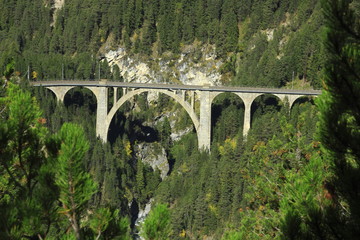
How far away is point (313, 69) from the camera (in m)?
93.9

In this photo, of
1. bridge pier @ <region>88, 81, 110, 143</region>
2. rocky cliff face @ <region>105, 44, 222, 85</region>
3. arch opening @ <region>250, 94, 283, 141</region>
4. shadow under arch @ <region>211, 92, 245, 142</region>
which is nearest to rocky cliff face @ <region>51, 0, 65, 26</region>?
rocky cliff face @ <region>105, 44, 222, 85</region>

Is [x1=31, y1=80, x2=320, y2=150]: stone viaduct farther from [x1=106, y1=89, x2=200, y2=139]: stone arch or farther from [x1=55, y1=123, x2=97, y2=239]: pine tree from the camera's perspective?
[x1=55, y1=123, x2=97, y2=239]: pine tree

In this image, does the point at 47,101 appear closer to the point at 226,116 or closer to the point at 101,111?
the point at 101,111

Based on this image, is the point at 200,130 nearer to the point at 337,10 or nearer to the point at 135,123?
the point at 135,123

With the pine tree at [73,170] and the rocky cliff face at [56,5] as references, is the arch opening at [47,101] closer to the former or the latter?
the rocky cliff face at [56,5]

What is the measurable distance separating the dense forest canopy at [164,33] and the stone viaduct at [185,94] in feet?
26.1

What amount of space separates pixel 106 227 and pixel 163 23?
12469 cm

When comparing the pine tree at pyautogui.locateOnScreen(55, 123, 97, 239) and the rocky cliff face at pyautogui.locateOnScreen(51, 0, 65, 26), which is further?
the rocky cliff face at pyautogui.locateOnScreen(51, 0, 65, 26)

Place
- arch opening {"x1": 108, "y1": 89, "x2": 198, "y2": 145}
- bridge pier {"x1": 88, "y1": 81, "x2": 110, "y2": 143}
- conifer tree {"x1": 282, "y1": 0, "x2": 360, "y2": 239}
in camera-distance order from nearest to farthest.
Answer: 1. conifer tree {"x1": 282, "y1": 0, "x2": 360, "y2": 239}
2. bridge pier {"x1": 88, "y1": 81, "x2": 110, "y2": 143}
3. arch opening {"x1": 108, "y1": 89, "x2": 198, "y2": 145}

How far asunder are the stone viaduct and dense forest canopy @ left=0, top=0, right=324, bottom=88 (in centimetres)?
796

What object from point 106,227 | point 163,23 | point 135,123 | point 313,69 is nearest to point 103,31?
point 163,23

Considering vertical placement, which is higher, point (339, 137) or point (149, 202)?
point (339, 137)

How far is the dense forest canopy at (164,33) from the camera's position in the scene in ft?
342

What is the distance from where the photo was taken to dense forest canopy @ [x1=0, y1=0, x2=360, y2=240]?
916cm
